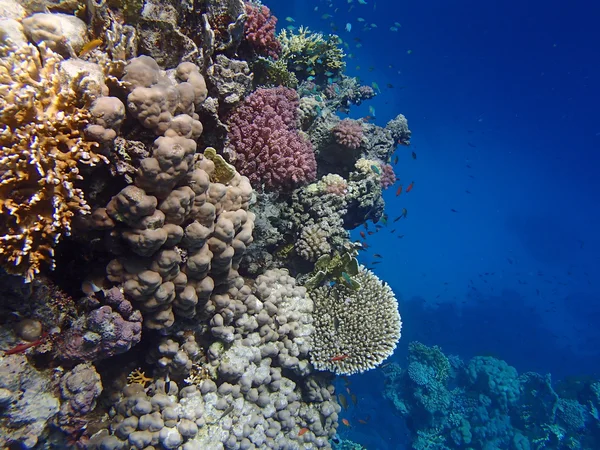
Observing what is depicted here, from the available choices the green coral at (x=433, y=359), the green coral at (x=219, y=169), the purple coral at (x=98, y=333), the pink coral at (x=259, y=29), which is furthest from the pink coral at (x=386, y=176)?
the green coral at (x=433, y=359)

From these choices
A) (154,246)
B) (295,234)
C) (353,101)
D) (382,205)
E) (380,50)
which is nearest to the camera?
(154,246)

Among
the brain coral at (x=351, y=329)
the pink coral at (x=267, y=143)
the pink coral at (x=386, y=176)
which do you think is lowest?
the brain coral at (x=351, y=329)

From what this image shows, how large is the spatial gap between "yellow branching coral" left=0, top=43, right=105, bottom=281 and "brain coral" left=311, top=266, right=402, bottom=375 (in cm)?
389

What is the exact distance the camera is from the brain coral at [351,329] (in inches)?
205

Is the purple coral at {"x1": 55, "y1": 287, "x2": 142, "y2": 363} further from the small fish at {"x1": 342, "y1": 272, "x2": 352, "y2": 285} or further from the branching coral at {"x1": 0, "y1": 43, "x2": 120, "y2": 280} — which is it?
the small fish at {"x1": 342, "y1": 272, "x2": 352, "y2": 285}

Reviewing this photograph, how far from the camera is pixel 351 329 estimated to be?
17.9ft

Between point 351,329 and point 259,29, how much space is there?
5.19 m

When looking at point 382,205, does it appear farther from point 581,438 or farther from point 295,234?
point 581,438

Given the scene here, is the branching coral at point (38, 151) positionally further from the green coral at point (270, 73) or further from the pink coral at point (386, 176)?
the pink coral at point (386, 176)

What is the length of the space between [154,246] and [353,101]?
27.0 ft

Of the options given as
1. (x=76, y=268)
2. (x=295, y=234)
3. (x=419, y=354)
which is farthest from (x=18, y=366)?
(x=419, y=354)

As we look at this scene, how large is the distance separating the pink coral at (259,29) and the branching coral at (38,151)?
3.64 m

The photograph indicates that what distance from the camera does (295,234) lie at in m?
5.76

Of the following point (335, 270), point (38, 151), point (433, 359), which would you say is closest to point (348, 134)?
point (335, 270)
